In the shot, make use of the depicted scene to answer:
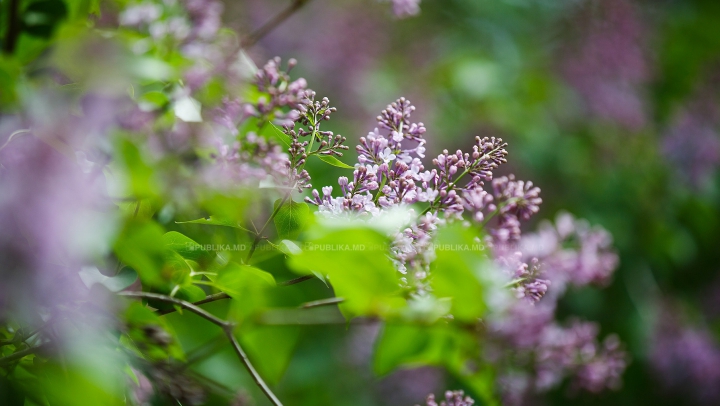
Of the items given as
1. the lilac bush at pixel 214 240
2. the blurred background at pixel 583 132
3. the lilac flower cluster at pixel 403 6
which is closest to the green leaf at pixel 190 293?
the lilac bush at pixel 214 240

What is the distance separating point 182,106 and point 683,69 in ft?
6.87

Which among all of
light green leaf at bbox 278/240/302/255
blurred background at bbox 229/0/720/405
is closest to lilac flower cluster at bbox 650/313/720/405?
blurred background at bbox 229/0/720/405

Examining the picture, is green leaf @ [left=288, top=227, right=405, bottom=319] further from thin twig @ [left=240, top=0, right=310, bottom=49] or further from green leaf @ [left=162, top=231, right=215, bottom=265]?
thin twig @ [left=240, top=0, right=310, bottom=49]

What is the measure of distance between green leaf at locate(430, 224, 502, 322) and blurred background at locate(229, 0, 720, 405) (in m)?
1.22

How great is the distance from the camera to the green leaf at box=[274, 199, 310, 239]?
406 millimetres

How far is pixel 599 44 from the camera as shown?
6.25 feet

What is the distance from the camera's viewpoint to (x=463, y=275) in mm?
262

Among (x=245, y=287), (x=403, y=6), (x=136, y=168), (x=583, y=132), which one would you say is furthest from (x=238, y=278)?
(x=583, y=132)

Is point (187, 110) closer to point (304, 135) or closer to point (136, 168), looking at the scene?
point (304, 135)

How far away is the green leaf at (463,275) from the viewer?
0.26m

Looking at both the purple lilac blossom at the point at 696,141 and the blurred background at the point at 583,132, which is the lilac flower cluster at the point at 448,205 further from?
the purple lilac blossom at the point at 696,141

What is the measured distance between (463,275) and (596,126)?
1.86 meters

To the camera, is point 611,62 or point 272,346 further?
point 611,62

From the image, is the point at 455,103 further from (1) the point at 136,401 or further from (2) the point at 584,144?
(1) the point at 136,401
